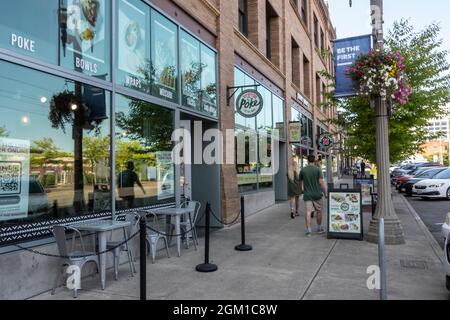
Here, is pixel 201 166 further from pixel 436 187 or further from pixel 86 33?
pixel 436 187

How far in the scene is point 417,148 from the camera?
15977 mm

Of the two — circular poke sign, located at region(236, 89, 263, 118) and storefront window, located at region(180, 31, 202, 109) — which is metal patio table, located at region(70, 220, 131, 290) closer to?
storefront window, located at region(180, 31, 202, 109)

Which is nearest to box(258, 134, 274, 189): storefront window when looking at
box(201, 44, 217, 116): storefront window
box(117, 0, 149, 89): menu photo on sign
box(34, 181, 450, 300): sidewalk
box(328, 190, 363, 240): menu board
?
box(201, 44, 217, 116): storefront window

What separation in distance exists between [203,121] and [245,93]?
5.21 feet

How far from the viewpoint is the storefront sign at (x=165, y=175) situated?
8.70 m

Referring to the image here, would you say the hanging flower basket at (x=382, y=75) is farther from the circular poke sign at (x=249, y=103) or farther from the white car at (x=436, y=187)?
the white car at (x=436, y=187)

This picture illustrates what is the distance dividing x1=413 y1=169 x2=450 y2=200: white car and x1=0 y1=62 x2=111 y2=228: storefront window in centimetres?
1659

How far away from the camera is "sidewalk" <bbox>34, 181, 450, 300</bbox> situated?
5234 millimetres

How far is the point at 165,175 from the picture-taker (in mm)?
8914

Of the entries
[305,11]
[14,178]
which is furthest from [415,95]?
[305,11]

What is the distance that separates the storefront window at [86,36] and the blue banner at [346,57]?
17.5 ft

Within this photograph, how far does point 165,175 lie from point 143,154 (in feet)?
3.13

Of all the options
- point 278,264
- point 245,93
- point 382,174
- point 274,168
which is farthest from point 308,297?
point 274,168
